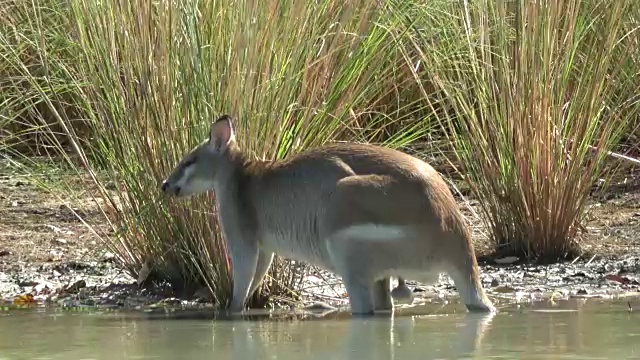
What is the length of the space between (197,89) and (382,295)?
134 cm

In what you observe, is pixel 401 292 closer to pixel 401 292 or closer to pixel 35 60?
pixel 401 292

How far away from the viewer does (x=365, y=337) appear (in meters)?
5.59

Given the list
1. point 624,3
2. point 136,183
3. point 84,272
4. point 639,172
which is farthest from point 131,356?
point 639,172

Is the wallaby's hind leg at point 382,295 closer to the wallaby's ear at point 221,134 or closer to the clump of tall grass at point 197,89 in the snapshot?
the clump of tall grass at point 197,89

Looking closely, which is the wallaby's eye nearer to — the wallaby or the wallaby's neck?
the wallaby

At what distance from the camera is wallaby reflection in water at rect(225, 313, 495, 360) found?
16.7 ft

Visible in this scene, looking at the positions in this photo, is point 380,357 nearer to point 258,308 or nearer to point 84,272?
point 258,308

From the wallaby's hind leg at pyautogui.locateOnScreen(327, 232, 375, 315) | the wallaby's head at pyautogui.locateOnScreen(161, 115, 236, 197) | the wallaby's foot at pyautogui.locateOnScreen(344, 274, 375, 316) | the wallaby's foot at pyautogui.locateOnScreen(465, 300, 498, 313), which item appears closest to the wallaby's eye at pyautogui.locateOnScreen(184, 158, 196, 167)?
the wallaby's head at pyautogui.locateOnScreen(161, 115, 236, 197)

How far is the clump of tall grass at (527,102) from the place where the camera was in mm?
7449

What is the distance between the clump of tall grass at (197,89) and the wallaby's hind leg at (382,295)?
665 mm

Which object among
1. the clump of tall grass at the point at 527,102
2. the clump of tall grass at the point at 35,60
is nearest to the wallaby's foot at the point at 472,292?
the clump of tall grass at the point at 527,102

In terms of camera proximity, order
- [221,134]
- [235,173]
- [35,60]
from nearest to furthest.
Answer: [221,134] → [235,173] → [35,60]

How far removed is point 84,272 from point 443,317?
8.16 feet

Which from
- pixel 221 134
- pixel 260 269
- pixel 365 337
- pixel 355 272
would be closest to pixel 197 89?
pixel 221 134
